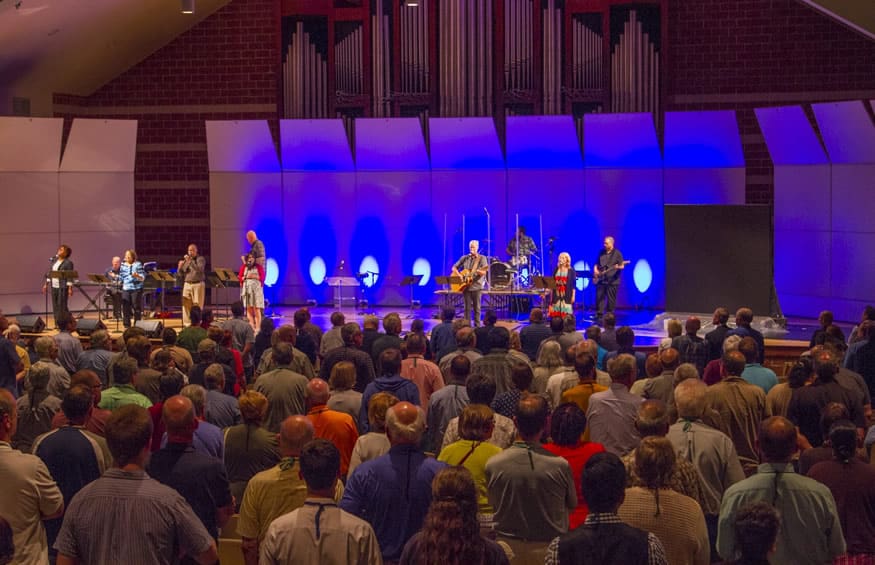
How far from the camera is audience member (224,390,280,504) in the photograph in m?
5.99

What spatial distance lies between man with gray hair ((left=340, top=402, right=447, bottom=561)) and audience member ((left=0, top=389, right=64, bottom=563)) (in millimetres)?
1345

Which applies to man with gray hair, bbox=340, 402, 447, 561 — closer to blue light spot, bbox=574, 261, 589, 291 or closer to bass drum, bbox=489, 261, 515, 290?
bass drum, bbox=489, 261, 515, 290

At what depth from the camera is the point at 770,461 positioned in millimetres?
4832

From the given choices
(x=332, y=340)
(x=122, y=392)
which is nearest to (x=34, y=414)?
(x=122, y=392)

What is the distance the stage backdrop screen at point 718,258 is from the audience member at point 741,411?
32.4ft

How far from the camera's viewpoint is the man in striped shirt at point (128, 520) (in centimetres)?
412

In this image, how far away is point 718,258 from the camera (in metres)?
16.9

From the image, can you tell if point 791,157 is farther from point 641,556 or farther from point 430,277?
point 641,556

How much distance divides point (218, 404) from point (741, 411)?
3.40 metres

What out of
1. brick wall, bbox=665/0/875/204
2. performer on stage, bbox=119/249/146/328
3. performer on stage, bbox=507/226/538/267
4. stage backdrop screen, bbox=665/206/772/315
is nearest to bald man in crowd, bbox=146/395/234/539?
stage backdrop screen, bbox=665/206/772/315

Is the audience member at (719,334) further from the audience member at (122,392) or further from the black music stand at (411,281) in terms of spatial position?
the black music stand at (411,281)

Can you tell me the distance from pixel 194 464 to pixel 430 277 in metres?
16.1

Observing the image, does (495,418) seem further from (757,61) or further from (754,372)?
(757,61)

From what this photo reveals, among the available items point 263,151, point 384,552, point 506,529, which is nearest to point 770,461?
point 506,529
